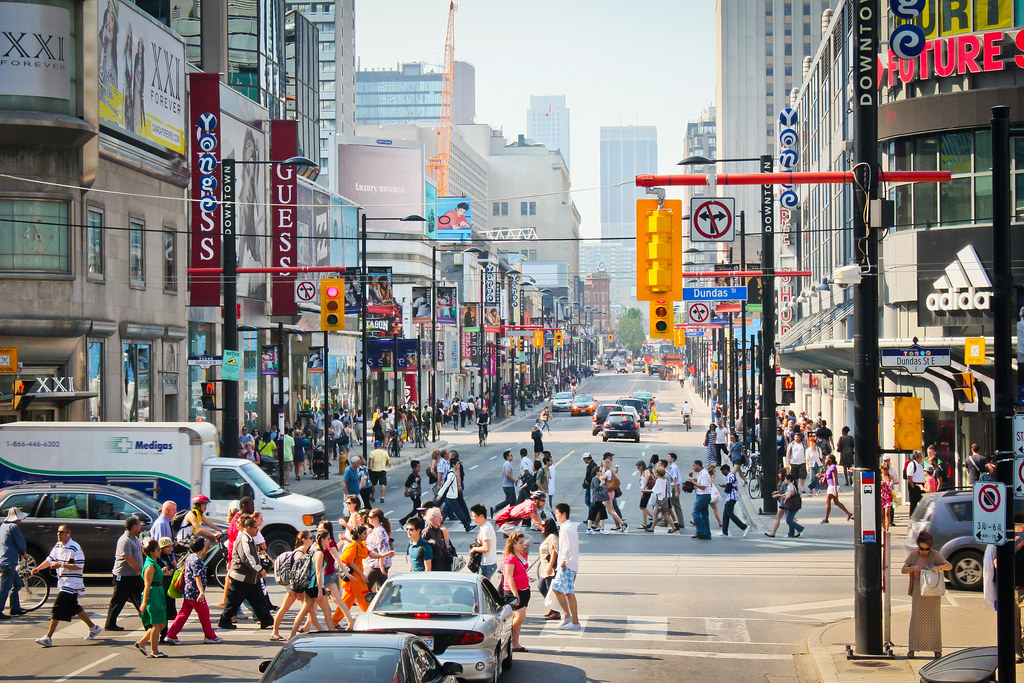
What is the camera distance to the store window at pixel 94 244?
106 feet

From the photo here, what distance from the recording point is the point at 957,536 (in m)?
19.5

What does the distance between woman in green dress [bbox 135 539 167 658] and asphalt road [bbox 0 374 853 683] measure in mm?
251

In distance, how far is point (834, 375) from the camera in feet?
162

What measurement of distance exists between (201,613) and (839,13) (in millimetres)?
40957

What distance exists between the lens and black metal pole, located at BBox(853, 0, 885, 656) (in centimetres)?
1417

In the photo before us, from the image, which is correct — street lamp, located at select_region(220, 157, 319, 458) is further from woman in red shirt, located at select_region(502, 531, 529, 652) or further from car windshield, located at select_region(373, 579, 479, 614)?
car windshield, located at select_region(373, 579, 479, 614)

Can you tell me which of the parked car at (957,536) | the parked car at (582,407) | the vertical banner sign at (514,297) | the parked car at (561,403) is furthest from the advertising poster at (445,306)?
the parked car at (957,536)

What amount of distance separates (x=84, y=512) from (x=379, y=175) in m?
89.5

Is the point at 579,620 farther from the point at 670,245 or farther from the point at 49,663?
the point at 49,663

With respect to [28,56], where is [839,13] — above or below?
above

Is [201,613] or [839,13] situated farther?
[839,13]

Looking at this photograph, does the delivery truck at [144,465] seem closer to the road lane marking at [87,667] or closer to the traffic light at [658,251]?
the road lane marking at [87,667]

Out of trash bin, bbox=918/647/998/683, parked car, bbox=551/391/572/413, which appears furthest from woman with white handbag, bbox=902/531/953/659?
parked car, bbox=551/391/572/413

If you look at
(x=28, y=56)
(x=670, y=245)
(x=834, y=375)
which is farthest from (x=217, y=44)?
(x=670, y=245)
